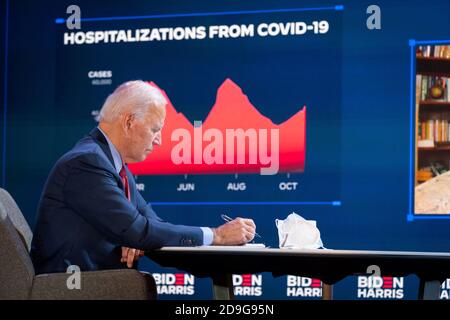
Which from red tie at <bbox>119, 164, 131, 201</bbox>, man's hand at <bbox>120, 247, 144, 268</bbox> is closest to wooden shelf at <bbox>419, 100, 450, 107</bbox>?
red tie at <bbox>119, 164, 131, 201</bbox>

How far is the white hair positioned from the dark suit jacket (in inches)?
12.6

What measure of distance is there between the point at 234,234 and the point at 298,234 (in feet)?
0.83

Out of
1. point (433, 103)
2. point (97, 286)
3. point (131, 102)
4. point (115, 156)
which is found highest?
point (433, 103)

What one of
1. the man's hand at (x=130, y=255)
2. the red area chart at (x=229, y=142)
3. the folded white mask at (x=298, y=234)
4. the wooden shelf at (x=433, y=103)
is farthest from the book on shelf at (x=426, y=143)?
the man's hand at (x=130, y=255)

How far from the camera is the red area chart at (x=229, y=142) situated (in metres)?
4.77

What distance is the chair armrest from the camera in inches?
97.6

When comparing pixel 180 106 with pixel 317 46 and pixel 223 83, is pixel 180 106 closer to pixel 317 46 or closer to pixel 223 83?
pixel 223 83

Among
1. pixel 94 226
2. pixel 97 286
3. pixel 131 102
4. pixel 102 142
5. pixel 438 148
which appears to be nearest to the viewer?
pixel 97 286

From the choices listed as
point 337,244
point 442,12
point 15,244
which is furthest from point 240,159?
point 15,244

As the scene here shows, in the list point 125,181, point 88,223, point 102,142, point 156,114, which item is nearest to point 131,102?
point 156,114

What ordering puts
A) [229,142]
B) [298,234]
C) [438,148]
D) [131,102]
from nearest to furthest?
[298,234], [131,102], [438,148], [229,142]

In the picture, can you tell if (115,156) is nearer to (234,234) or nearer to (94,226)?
(94,226)

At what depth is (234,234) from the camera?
2.80 metres

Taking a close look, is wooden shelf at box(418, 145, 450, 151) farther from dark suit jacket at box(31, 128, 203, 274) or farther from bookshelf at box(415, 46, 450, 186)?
dark suit jacket at box(31, 128, 203, 274)
